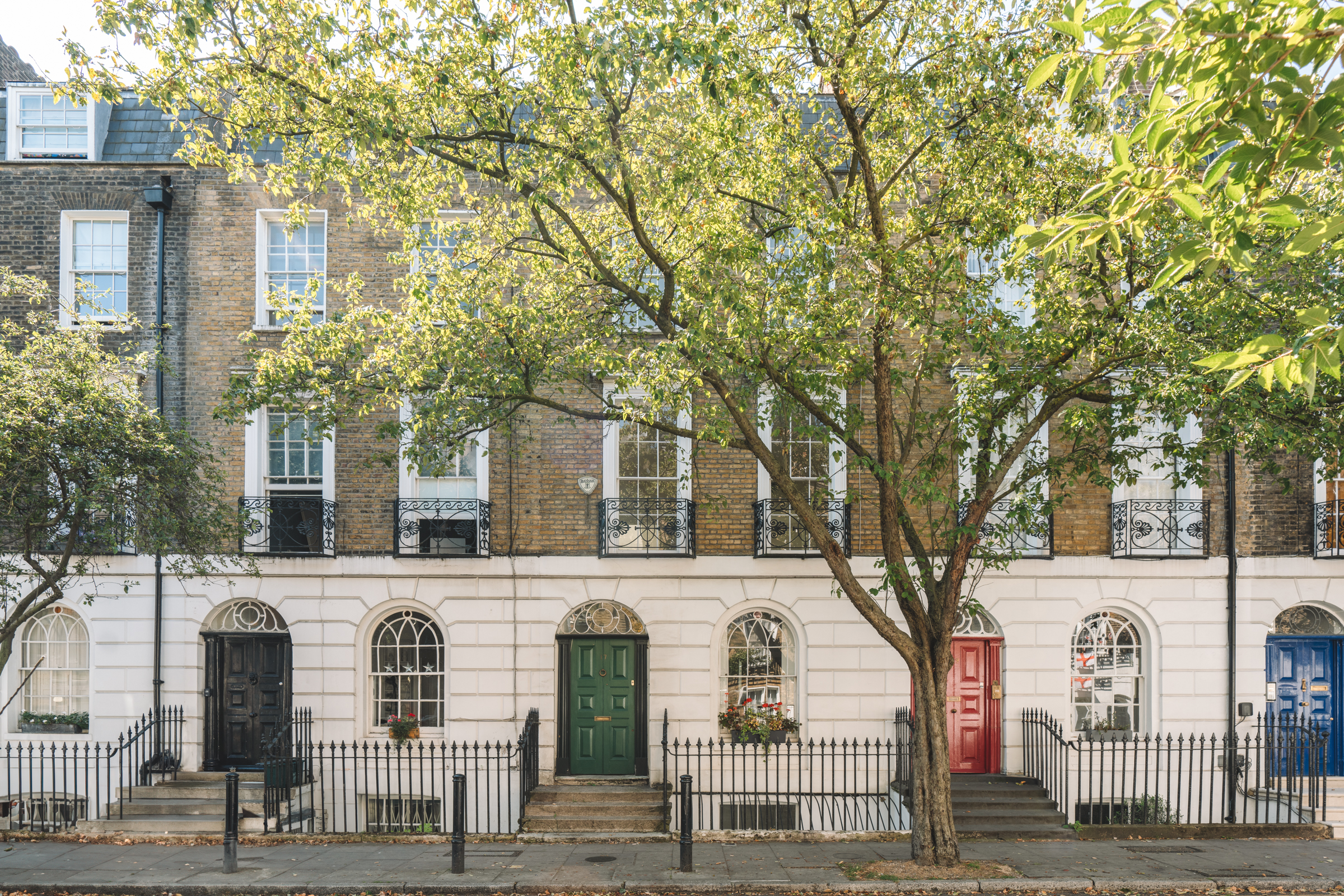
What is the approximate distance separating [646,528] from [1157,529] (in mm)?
8021

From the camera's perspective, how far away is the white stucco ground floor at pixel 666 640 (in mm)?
13898

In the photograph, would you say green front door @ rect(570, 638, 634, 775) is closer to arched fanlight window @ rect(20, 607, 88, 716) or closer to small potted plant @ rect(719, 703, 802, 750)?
small potted plant @ rect(719, 703, 802, 750)

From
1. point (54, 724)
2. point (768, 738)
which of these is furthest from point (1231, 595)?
point (54, 724)

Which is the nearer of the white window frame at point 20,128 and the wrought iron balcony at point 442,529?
the wrought iron balcony at point 442,529

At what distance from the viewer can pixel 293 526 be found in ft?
46.9

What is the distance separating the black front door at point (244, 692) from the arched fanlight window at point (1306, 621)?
51.1 feet

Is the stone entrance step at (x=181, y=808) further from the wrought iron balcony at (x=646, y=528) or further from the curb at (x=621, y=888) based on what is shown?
the wrought iron balcony at (x=646, y=528)

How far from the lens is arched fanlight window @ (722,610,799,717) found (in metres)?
14.2

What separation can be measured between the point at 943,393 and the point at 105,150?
14266 mm

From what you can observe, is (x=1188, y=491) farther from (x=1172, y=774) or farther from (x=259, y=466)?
(x=259, y=466)

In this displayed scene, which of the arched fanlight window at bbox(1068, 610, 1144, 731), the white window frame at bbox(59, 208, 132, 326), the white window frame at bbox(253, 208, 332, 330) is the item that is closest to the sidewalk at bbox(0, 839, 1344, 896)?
the arched fanlight window at bbox(1068, 610, 1144, 731)

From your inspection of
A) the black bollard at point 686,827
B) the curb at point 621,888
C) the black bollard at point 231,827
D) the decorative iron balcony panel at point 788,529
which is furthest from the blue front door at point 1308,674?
the black bollard at point 231,827

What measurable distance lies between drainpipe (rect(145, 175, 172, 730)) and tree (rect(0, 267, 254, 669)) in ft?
2.63

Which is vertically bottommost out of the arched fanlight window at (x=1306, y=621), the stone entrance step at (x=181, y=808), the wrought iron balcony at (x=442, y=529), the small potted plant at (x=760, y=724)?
the stone entrance step at (x=181, y=808)
